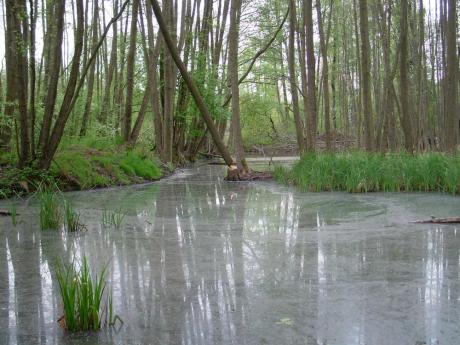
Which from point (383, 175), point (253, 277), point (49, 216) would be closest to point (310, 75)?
point (383, 175)

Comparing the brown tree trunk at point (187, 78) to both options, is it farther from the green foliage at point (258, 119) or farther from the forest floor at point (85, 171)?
the green foliage at point (258, 119)

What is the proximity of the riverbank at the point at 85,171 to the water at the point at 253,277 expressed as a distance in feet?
5.68

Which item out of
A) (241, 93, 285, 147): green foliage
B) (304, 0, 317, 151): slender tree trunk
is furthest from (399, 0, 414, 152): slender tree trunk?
(241, 93, 285, 147): green foliage

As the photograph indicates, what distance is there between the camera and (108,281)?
9.09 feet

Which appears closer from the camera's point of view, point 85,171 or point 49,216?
point 49,216

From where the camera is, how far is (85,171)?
861 cm

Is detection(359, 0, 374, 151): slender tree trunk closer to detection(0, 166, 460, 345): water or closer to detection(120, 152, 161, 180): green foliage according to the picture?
detection(0, 166, 460, 345): water

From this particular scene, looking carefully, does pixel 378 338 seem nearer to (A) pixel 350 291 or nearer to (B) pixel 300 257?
(A) pixel 350 291

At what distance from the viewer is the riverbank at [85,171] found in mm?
6992

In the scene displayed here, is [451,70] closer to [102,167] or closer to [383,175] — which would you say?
[383,175]

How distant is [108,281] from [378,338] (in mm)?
1537

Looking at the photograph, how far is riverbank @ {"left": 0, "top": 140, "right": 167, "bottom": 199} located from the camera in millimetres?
6992

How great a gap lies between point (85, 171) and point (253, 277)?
640 cm

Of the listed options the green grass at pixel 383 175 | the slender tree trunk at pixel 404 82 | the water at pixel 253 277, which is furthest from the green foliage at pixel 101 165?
the slender tree trunk at pixel 404 82
